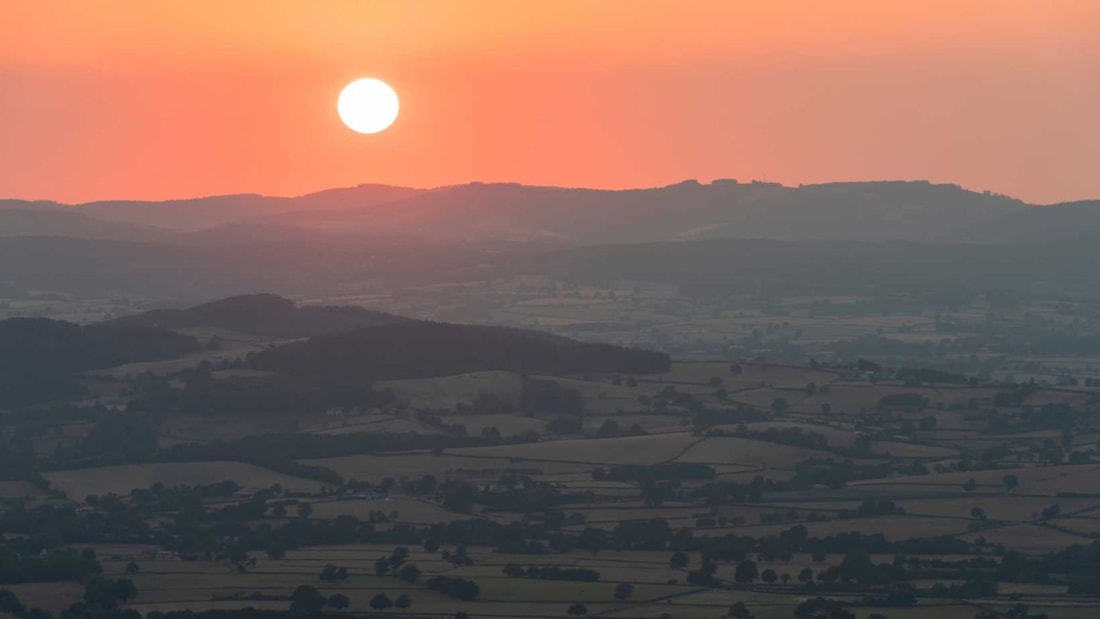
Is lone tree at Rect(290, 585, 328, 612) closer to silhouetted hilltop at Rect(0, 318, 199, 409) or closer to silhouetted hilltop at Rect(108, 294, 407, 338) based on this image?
silhouetted hilltop at Rect(0, 318, 199, 409)

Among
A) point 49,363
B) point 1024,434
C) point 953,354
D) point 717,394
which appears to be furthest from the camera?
point 953,354

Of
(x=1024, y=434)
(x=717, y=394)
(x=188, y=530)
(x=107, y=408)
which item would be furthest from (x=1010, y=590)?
(x=107, y=408)

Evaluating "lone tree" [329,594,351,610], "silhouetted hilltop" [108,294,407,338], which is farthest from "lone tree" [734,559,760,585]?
"silhouetted hilltop" [108,294,407,338]

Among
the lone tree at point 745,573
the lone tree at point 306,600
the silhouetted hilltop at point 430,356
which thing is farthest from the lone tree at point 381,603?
the silhouetted hilltop at point 430,356

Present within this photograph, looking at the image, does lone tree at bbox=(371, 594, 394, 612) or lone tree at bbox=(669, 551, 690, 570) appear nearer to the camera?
lone tree at bbox=(371, 594, 394, 612)

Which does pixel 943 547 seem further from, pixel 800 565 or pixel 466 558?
pixel 466 558

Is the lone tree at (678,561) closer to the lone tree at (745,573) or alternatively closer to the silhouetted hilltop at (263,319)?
the lone tree at (745,573)
